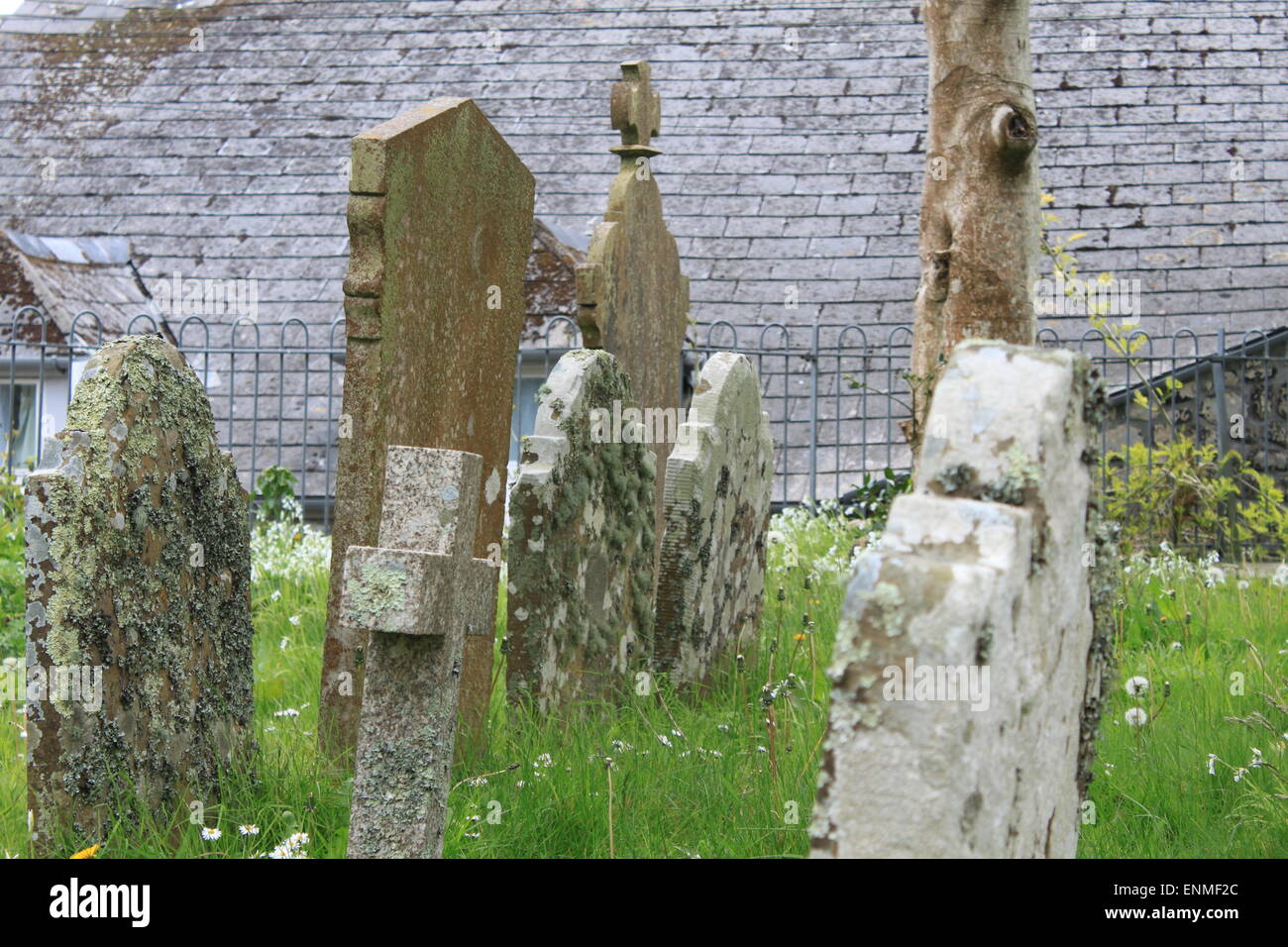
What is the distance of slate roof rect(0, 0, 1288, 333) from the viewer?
38.1 feet

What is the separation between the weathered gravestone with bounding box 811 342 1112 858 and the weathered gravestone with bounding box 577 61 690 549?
12.8 ft

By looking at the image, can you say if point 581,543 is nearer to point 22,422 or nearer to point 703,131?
point 22,422

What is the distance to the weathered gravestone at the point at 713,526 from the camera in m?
5.18

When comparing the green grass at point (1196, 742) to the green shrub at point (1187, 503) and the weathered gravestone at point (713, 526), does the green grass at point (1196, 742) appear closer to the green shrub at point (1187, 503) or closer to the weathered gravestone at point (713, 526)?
the weathered gravestone at point (713, 526)

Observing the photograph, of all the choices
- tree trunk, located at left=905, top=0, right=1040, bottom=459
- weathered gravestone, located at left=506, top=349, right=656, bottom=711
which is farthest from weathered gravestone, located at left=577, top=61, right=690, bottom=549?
tree trunk, located at left=905, top=0, right=1040, bottom=459

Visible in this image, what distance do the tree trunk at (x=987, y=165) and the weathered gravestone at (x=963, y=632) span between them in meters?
3.32

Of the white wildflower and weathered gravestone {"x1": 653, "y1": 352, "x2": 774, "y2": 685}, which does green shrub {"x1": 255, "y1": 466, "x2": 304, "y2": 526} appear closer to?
weathered gravestone {"x1": 653, "y1": 352, "x2": 774, "y2": 685}

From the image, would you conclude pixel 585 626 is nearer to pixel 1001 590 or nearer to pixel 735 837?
pixel 735 837

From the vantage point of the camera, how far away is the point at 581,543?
482cm

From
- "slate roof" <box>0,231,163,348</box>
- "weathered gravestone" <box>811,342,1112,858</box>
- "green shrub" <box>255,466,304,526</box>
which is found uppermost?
"slate roof" <box>0,231,163,348</box>

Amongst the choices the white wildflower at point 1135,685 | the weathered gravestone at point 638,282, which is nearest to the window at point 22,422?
the weathered gravestone at point 638,282

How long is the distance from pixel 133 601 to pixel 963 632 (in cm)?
236

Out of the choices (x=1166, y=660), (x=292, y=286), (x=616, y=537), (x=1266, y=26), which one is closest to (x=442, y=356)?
(x=616, y=537)
